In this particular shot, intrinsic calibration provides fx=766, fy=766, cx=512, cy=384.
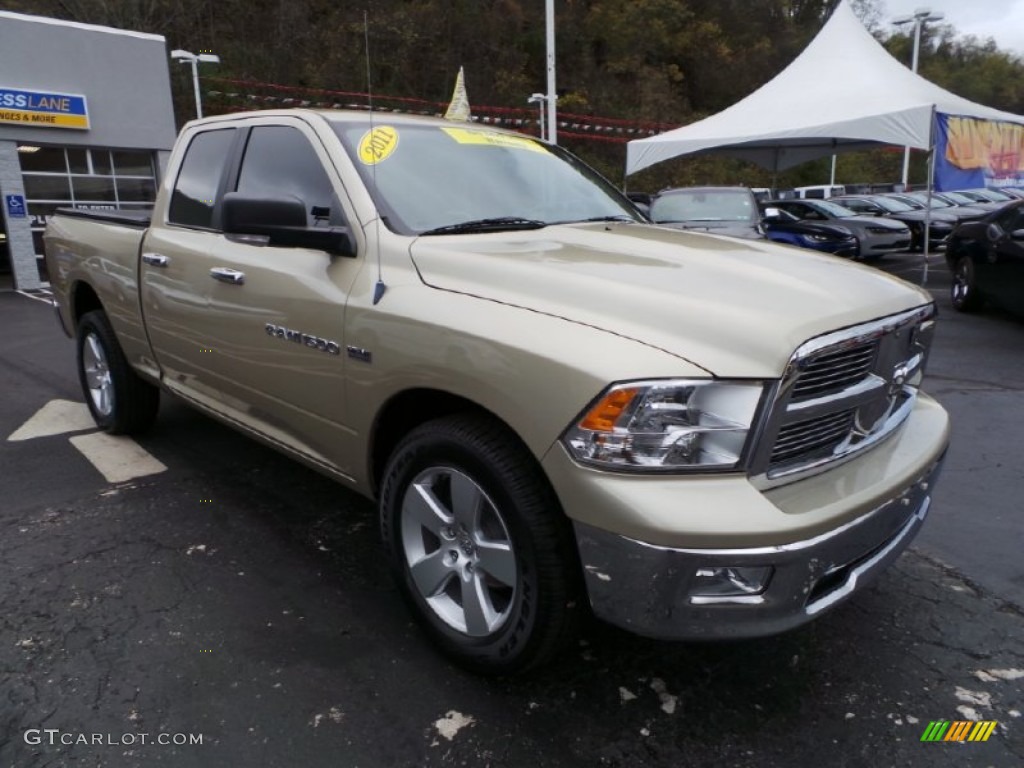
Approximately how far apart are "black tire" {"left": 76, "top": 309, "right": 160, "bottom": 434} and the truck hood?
2783mm

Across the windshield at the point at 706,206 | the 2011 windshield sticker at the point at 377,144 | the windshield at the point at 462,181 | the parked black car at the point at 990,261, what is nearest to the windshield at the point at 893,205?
Answer: the windshield at the point at 706,206

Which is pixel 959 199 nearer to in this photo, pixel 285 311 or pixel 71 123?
pixel 71 123

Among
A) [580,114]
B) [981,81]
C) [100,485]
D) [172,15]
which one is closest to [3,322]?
[100,485]

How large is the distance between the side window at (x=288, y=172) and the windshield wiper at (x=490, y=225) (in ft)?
1.30

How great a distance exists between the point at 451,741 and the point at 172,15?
3230 cm

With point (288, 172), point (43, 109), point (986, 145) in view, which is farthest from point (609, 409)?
point (43, 109)

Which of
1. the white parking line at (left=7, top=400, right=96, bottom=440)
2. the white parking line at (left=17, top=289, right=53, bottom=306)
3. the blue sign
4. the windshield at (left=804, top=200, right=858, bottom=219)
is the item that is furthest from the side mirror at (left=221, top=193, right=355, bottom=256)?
the windshield at (left=804, top=200, right=858, bottom=219)

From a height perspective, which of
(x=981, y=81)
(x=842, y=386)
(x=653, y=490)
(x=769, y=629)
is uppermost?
(x=981, y=81)

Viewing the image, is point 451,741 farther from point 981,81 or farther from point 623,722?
point 981,81

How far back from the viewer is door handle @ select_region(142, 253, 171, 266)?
147 inches

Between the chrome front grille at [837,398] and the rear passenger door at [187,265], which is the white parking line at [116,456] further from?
the chrome front grille at [837,398]

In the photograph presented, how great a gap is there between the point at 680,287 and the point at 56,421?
477 centimetres

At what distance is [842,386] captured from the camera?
86.9 inches

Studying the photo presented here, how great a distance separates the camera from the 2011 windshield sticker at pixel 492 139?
11.0 ft
